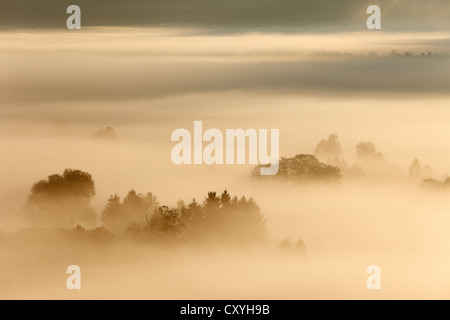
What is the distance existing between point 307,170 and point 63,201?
3805 mm

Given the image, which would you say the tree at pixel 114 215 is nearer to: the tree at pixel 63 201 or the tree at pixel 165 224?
the tree at pixel 63 201

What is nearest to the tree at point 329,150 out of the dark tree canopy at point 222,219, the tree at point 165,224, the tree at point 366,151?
the tree at point 366,151

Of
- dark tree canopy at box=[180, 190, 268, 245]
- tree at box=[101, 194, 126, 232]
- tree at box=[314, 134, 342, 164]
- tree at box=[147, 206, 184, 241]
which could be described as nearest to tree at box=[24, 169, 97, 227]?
tree at box=[101, 194, 126, 232]

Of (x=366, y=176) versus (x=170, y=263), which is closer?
(x=170, y=263)

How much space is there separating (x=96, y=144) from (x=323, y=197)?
357 centimetres

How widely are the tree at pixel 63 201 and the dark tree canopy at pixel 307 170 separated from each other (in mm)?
2894

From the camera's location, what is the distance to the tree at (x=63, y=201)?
1381 centimetres

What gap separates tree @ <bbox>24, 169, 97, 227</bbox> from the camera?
13.8 m

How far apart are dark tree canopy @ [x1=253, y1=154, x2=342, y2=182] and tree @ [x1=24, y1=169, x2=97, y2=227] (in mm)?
2894

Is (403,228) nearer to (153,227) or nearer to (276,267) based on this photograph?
(276,267)

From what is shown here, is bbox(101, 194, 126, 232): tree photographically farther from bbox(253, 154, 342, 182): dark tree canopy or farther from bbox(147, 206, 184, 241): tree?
bbox(253, 154, 342, 182): dark tree canopy

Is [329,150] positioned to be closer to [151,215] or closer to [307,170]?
[307,170]

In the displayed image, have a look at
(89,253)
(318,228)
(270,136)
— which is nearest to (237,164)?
(270,136)

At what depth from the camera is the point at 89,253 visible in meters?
13.1
